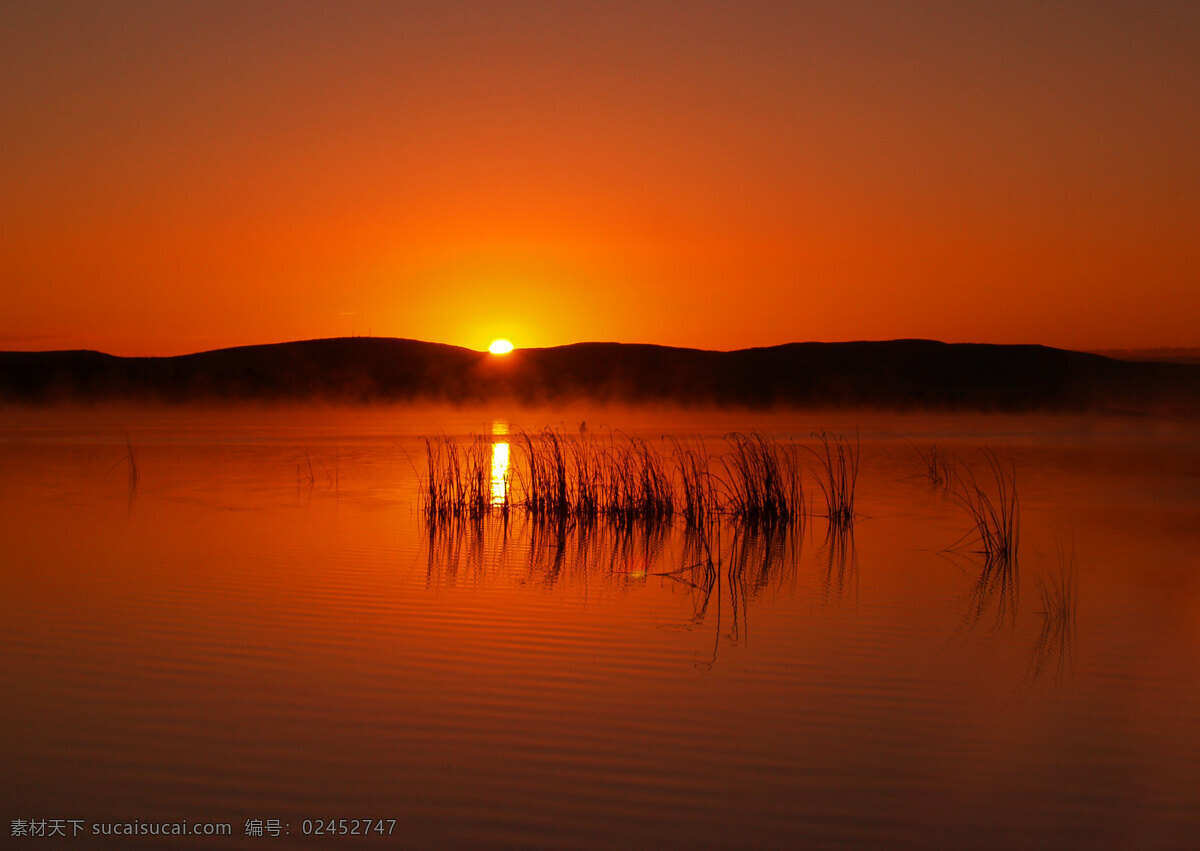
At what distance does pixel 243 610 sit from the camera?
6996 mm

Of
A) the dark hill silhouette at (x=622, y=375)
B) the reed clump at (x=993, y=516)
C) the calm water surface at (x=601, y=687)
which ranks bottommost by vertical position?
the calm water surface at (x=601, y=687)

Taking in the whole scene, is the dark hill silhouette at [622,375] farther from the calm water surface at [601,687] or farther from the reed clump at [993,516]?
the calm water surface at [601,687]

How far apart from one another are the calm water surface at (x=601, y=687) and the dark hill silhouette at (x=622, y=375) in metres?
63.3

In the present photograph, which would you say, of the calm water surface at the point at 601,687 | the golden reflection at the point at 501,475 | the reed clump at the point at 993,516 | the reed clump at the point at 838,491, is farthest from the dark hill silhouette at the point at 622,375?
the calm water surface at the point at 601,687

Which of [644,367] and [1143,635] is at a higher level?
[644,367]

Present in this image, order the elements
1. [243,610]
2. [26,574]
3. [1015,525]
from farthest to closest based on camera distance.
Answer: [1015,525] < [26,574] < [243,610]

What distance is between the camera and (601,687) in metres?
5.27

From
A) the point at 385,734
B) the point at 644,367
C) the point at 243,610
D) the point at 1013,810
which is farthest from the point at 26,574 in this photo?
the point at 644,367

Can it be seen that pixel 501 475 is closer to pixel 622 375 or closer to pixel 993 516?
pixel 993 516

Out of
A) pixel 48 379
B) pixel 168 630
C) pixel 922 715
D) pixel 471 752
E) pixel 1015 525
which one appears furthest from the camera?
pixel 48 379

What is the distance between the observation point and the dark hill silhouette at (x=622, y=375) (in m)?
76.2

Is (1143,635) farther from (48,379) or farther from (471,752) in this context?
(48,379)

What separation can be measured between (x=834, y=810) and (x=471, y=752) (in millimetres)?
1357

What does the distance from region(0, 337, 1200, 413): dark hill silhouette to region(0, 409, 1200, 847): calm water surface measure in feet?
208
